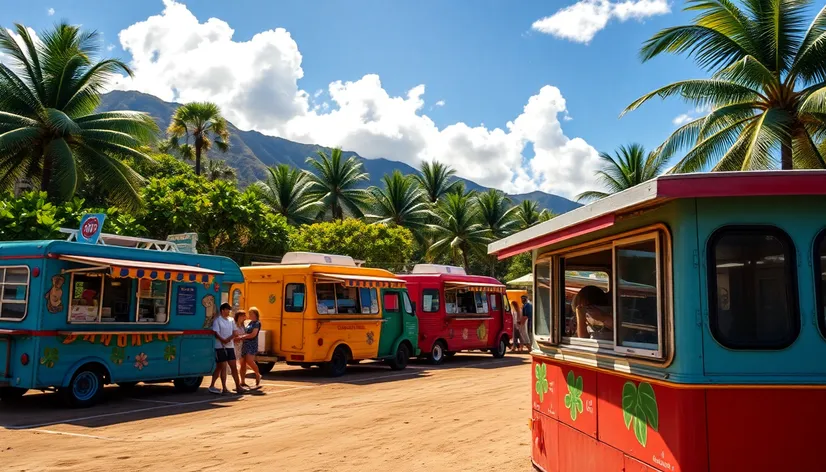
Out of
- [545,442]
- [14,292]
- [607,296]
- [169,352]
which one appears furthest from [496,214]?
[607,296]

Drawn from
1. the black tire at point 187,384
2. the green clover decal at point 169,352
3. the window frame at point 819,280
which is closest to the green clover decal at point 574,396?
the window frame at point 819,280

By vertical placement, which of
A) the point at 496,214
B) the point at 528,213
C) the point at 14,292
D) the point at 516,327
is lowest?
the point at 516,327

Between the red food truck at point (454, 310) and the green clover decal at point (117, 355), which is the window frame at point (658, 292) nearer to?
the green clover decal at point (117, 355)

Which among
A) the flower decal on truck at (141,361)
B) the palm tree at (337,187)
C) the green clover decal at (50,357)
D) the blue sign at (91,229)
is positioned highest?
the palm tree at (337,187)

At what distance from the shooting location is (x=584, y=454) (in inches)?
210

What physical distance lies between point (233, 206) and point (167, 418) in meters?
16.0

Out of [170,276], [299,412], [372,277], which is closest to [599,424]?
[299,412]

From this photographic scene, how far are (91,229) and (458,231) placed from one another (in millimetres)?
31634

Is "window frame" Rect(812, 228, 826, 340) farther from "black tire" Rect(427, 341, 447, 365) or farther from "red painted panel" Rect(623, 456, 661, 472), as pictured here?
"black tire" Rect(427, 341, 447, 365)

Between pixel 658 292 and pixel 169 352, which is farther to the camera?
pixel 169 352

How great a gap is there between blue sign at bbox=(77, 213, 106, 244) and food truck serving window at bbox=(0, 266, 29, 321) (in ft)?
5.76

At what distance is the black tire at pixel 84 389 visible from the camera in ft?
35.7

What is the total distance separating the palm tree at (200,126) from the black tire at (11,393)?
93.6ft

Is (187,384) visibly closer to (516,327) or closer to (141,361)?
(141,361)
